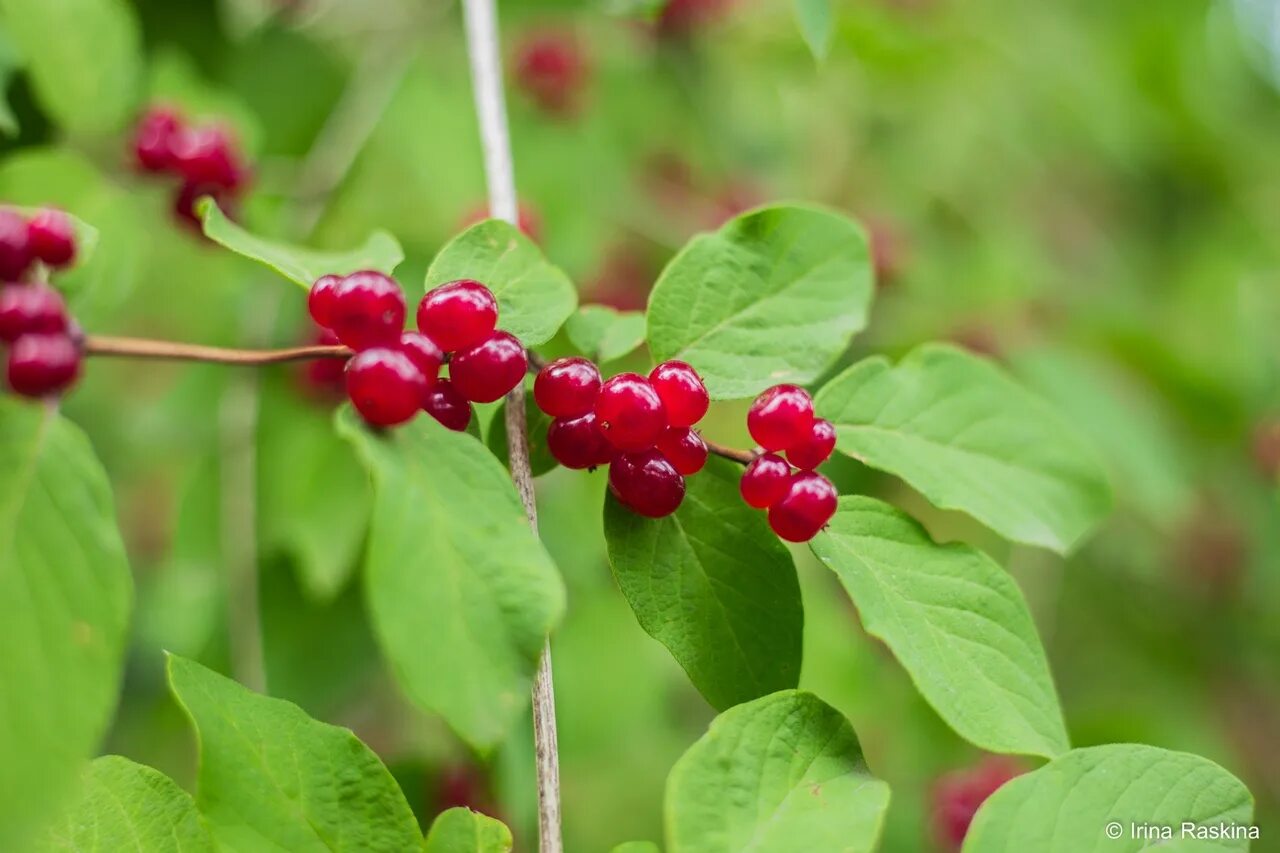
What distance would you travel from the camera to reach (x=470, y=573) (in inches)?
27.7

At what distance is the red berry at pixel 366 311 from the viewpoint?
0.80 m

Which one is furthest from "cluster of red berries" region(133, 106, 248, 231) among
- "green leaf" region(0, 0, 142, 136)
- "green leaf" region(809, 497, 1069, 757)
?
"green leaf" region(809, 497, 1069, 757)

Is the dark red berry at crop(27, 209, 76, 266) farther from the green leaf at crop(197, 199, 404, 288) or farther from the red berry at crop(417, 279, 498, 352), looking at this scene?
the red berry at crop(417, 279, 498, 352)

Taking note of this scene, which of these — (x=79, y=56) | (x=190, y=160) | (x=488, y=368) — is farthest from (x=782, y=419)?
(x=79, y=56)

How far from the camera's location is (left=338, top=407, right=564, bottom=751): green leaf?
66 cm

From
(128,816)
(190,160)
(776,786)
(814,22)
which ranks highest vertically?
(814,22)

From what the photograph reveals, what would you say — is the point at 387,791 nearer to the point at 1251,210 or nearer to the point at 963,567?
the point at 963,567

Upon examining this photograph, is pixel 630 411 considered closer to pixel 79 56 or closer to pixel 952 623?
Result: pixel 952 623

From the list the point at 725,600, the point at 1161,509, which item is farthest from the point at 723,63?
the point at 725,600

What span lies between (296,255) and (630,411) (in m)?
0.36

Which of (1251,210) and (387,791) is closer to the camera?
(387,791)

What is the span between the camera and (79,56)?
4.77 feet

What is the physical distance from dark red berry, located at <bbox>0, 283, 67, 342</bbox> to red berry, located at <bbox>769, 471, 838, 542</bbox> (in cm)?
59

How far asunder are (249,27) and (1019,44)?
7.70 feet
